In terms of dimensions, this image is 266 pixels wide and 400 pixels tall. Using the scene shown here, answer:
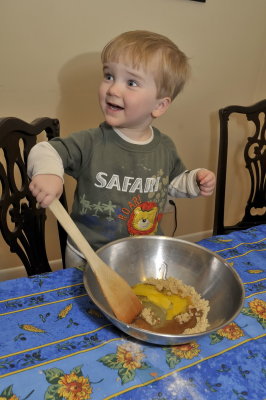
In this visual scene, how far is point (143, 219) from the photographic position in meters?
0.87

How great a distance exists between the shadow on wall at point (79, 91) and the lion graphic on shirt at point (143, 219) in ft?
1.82

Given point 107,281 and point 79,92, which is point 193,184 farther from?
point 79,92

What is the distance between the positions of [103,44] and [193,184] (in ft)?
2.11

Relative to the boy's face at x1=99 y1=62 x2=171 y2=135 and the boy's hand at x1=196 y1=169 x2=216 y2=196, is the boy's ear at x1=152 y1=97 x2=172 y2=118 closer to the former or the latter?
the boy's face at x1=99 y1=62 x2=171 y2=135

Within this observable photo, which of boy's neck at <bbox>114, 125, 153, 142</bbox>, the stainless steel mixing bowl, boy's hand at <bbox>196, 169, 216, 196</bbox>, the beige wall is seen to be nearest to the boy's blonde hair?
boy's neck at <bbox>114, 125, 153, 142</bbox>

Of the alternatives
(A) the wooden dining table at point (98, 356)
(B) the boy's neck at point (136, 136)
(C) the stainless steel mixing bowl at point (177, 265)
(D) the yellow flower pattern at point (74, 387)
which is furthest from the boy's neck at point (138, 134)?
(D) the yellow flower pattern at point (74, 387)

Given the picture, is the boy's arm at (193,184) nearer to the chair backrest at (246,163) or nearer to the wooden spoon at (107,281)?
the chair backrest at (246,163)

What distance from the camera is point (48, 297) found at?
0.62 metres

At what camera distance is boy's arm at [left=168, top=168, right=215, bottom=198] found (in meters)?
0.85

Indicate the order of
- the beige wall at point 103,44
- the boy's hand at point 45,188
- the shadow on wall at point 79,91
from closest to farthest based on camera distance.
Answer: the boy's hand at point 45,188 < the beige wall at point 103,44 < the shadow on wall at point 79,91

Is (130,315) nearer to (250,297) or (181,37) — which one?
(250,297)

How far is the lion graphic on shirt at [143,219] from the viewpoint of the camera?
853 mm

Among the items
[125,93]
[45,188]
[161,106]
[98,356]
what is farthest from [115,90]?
[98,356]

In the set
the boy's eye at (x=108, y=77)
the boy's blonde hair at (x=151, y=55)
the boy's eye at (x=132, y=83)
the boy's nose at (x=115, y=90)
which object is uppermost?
the boy's blonde hair at (x=151, y=55)
